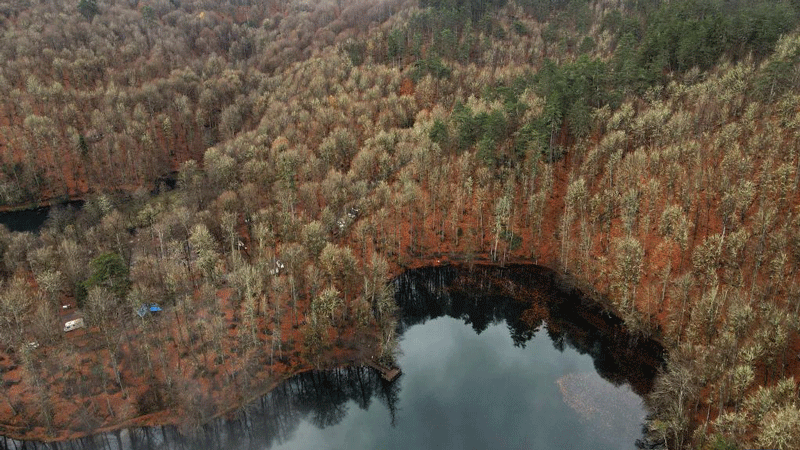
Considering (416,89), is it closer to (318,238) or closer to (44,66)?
(318,238)

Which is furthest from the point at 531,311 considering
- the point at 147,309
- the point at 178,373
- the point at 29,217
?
the point at 29,217

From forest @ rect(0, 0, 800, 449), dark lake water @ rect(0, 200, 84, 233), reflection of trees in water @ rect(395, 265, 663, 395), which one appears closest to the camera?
forest @ rect(0, 0, 800, 449)

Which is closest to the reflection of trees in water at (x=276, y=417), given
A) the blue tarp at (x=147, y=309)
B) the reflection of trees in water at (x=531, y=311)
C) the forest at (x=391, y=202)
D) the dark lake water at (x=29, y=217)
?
the forest at (x=391, y=202)

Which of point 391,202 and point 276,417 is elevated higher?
point 391,202

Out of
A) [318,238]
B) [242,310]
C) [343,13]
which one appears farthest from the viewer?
[343,13]

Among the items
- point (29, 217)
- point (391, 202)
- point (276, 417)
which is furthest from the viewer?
point (29, 217)

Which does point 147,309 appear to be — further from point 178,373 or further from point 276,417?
point 276,417

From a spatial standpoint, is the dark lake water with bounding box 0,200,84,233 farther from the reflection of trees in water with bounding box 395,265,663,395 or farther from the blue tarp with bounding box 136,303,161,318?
the reflection of trees in water with bounding box 395,265,663,395

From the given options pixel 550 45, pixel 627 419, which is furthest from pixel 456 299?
pixel 550 45

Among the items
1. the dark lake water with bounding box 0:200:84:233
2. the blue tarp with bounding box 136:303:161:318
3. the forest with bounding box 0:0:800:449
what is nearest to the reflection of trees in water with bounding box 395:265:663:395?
the forest with bounding box 0:0:800:449
